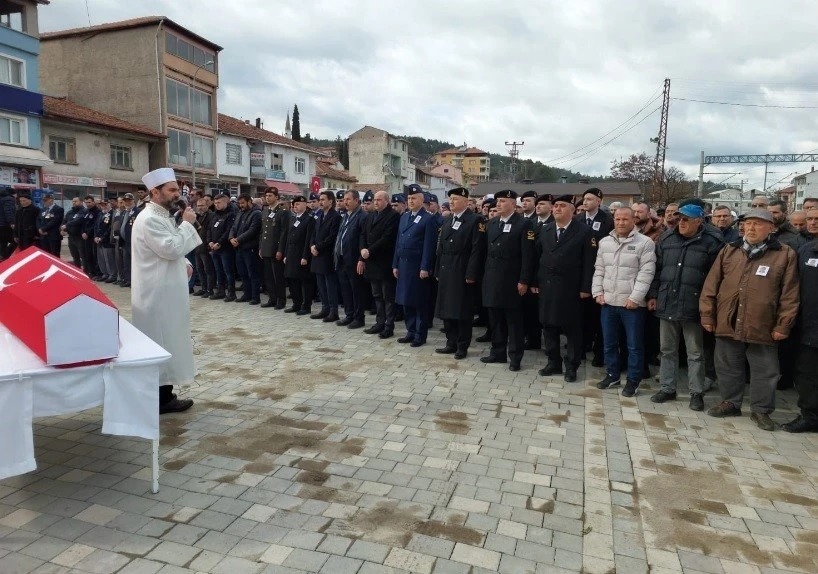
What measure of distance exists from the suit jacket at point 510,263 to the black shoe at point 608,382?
1.31 m

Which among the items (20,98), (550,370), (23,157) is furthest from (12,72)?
(550,370)

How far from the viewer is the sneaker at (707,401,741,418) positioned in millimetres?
5129

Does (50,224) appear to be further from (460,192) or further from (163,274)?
(460,192)

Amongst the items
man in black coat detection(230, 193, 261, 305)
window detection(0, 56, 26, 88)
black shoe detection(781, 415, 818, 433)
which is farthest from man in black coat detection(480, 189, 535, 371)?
window detection(0, 56, 26, 88)

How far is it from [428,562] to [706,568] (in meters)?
1.48

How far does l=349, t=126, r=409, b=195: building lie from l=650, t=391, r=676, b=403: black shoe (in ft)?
205

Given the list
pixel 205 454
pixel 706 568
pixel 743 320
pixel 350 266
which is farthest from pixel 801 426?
pixel 350 266

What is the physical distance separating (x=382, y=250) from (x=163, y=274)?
3829 mm

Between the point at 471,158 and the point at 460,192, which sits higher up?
the point at 471,158

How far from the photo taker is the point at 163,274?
4629mm

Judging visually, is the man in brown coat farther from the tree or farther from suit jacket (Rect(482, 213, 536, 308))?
the tree

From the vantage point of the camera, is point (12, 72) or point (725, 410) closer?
point (725, 410)

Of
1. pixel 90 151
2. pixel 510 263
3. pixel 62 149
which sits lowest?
pixel 510 263

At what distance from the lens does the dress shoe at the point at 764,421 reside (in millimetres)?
4832
